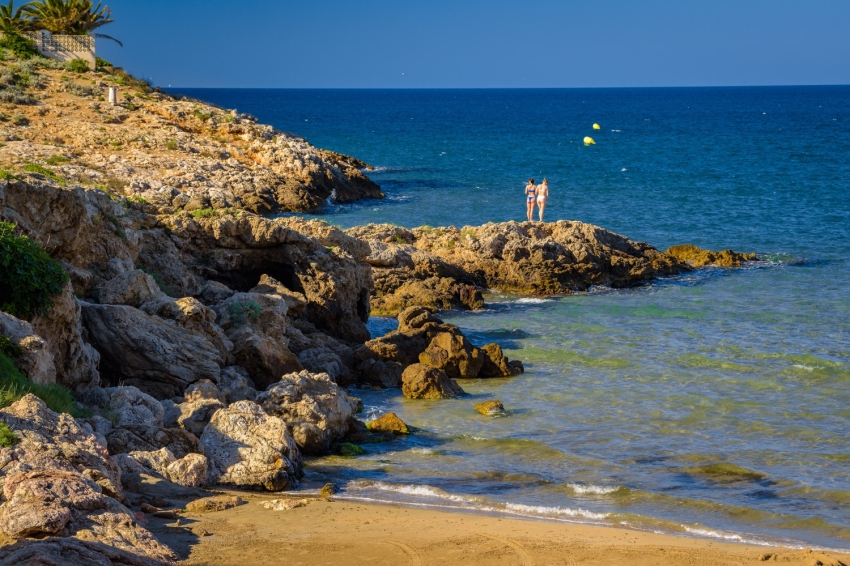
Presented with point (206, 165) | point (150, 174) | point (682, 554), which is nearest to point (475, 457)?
point (682, 554)

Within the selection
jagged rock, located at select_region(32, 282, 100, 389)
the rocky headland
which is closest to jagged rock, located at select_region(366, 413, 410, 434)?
the rocky headland

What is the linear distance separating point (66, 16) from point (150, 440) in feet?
130

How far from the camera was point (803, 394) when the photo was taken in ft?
51.9

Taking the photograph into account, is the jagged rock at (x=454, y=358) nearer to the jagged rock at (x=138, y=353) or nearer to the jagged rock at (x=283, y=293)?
the jagged rock at (x=283, y=293)

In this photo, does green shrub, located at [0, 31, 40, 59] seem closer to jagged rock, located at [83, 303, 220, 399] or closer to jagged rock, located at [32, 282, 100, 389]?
jagged rock, located at [83, 303, 220, 399]

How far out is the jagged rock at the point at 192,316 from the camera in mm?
13641

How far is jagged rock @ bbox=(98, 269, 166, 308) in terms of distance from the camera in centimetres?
1369

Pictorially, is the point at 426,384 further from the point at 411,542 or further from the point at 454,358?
the point at 411,542

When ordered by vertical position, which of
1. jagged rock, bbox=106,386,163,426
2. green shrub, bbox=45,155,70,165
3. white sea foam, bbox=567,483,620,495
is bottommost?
white sea foam, bbox=567,483,620,495

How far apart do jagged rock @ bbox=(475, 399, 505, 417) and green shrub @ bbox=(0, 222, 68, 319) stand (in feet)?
20.6

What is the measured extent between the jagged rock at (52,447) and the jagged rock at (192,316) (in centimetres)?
438

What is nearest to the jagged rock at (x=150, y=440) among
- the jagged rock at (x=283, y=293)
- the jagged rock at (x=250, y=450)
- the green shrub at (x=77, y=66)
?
the jagged rock at (x=250, y=450)

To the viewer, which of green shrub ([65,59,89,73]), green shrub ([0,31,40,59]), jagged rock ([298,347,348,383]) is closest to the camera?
jagged rock ([298,347,348,383])

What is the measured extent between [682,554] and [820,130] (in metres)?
95.7
